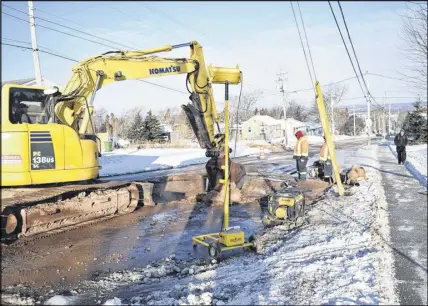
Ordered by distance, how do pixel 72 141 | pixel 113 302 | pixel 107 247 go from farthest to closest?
pixel 72 141
pixel 107 247
pixel 113 302

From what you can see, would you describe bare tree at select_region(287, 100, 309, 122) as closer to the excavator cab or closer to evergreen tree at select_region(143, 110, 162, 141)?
evergreen tree at select_region(143, 110, 162, 141)

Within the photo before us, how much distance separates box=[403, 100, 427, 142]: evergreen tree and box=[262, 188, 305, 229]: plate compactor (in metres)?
30.1

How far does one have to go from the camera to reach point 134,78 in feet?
35.8

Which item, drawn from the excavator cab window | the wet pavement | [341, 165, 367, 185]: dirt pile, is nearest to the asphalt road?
the excavator cab window

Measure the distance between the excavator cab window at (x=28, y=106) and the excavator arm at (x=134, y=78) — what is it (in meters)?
0.38

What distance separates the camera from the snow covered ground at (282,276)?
4.69 metres

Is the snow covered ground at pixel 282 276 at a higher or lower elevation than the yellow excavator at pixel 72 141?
lower

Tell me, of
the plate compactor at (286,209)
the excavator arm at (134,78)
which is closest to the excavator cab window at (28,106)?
the excavator arm at (134,78)

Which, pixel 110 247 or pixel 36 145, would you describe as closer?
pixel 110 247

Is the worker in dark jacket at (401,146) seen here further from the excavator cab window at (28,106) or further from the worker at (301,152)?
the excavator cab window at (28,106)

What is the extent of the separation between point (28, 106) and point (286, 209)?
5993 mm

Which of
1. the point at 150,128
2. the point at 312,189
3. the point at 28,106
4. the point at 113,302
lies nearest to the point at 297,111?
the point at 150,128

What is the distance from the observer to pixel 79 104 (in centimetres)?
992

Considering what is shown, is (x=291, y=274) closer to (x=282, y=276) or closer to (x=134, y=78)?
(x=282, y=276)
